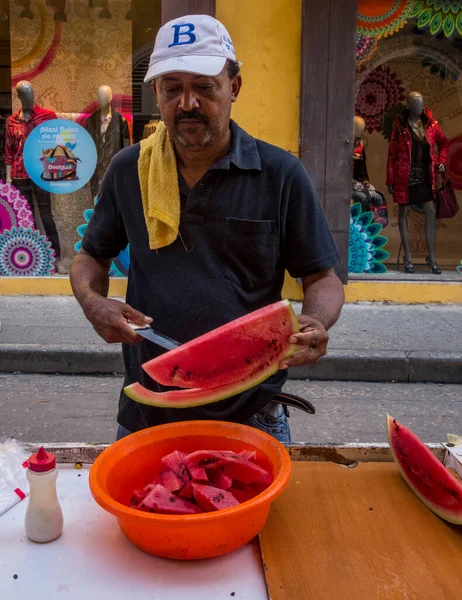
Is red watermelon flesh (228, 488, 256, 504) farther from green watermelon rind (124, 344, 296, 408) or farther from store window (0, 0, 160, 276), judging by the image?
store window (0, 0, 160, 276)

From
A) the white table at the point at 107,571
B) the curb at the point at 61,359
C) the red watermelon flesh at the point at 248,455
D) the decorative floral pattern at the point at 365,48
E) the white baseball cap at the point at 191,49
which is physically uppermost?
the decorative floral pattern at the point at 365,48

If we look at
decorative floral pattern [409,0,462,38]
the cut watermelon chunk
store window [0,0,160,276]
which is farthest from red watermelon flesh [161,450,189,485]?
decorative floral pattern [409,0,462,38]

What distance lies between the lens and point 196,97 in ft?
6.58

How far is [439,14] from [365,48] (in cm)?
96

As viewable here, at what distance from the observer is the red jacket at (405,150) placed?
870 centimetres

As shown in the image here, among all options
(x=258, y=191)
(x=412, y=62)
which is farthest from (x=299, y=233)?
(x=412, y=62)

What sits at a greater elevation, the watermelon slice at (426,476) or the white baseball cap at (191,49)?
the white baseball cap at (191,49)

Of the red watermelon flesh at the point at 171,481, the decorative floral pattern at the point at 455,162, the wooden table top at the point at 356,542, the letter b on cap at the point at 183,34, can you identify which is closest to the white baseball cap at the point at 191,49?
the letter b on cap at the point at 183,34

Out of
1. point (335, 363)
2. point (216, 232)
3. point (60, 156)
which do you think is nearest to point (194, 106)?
point (216, 232)

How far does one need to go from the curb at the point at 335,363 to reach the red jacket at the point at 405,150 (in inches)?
137

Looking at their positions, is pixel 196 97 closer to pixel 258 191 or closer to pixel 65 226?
pixel 258 191

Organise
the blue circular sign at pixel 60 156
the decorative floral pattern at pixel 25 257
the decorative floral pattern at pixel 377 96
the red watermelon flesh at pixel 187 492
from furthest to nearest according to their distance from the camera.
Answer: the decorative floral pattern at pixel 377 96 → the decorative floral pattern at pixel 25 257 → the blue circular sign at pixel 60 156 → the red watermelon flesh at pixel 187 492

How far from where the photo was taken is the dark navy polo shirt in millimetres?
2084

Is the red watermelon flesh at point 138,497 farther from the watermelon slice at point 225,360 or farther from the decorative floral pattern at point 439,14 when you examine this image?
the decorative floral pattern at point 439,14
